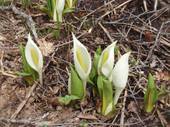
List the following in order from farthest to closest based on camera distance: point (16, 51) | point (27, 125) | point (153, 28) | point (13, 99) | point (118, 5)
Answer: point (118, 5)
point (153, 28)
point (16, 51)
point (13, 99)
point (27, 125)

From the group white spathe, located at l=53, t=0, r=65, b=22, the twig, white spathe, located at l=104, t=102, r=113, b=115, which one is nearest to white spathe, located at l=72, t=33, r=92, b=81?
white spathe, located at l=104, t=102, r=113, b=115

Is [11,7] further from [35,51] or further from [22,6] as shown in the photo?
[35,51]

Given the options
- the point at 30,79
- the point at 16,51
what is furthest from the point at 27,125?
the point at 16,51

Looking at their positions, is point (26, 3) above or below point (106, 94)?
above

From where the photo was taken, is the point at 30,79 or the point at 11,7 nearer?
the point at 30,79

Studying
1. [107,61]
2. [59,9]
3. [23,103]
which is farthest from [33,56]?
[59,9]

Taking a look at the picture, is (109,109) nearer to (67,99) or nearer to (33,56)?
(67,99)

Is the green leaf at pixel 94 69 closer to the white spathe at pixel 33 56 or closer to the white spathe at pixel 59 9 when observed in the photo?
the white spathe at pixel 33 56
